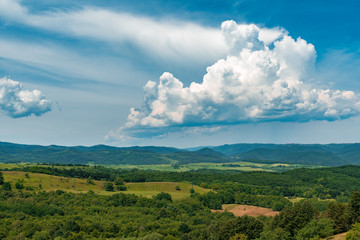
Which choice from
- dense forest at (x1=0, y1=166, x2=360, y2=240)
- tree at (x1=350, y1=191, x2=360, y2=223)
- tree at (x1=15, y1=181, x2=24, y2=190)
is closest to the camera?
tree at (x1=350, y1=191, x2=360, y2=223)

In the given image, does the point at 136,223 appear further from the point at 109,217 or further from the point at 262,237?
the point at 262,237

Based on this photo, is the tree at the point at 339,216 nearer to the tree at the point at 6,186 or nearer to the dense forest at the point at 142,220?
the dense forest at the point at 142,220

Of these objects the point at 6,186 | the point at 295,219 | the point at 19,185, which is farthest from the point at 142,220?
the point at 19,185

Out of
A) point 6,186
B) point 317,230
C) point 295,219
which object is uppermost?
point 295,219

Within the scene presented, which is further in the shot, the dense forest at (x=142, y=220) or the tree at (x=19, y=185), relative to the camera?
the tree at (x=19, y=185)

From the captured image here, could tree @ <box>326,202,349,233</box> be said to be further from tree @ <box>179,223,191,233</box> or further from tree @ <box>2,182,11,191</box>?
tree @ <box>2,182,11,191</box>

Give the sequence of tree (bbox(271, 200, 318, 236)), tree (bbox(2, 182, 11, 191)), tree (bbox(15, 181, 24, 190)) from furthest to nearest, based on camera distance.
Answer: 1. tree (bbox(15, 181, 24, 190))
2. tree (bbox(2, 182, 11, 191))
3. tree (bbox(271, 200, 318, 236))

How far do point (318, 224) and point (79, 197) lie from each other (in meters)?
138

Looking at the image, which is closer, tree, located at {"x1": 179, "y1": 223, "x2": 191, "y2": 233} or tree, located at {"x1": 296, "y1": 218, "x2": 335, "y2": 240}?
tree, located at {"x1": 296, "y1": 218, "x2": 335, "y2": 240}

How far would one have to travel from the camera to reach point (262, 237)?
3068 inches

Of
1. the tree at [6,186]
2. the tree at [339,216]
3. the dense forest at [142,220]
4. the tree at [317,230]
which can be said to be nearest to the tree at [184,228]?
the dense forest at [142,220]

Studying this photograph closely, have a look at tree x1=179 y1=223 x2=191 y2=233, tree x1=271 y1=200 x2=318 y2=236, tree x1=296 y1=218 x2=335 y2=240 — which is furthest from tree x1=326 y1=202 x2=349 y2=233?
tree x1=179 y1=223 x2=191 y2=233

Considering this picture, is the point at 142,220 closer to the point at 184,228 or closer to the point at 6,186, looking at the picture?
the point at 184,228

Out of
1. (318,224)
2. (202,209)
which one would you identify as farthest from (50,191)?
(318,224)
